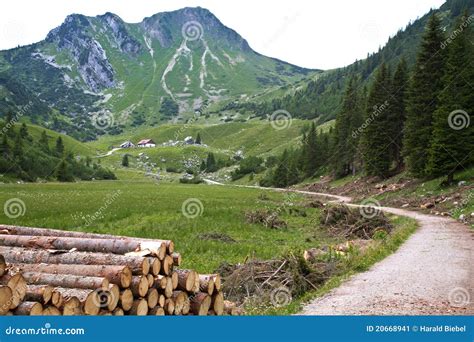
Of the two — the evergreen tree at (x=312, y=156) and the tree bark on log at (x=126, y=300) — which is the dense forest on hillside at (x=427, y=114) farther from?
the tree bark on log at (x=126, y=300)

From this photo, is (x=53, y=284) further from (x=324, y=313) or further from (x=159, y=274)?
(x=324, y=313)

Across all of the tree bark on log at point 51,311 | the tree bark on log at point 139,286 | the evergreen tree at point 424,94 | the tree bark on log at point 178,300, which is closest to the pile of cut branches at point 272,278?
the tree bark on log at point 178,300

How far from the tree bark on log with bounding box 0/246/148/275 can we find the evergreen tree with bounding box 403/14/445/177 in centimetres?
3932

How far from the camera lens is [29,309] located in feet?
25.6

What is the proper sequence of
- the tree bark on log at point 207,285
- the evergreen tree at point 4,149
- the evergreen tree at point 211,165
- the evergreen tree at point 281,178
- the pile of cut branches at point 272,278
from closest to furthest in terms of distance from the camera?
the tree bark on log at point 207,285
the pile of cut branches at point 272,278
the evergreen tree at point 4,149
the evergreen tree at point 281,178
the evergreen tree at point 211,165

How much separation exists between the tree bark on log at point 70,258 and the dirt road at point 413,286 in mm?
4190

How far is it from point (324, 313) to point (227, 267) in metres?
6.95

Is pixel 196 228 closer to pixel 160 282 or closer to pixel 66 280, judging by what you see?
pixel 160 282

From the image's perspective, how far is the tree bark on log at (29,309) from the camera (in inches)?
306

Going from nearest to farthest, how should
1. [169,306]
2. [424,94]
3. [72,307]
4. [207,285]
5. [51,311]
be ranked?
1. [51,311]
2. [72,307]
3. [169,306]
4. [207,285]
5. [424,94]

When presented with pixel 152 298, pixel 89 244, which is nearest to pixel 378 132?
pixel 89 244

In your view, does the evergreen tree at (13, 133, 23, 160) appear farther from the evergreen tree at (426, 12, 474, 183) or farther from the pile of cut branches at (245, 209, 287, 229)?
the evergreen tree at (426, 12, 474, 183)

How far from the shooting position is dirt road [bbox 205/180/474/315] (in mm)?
9789

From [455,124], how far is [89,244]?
35.8 metres
